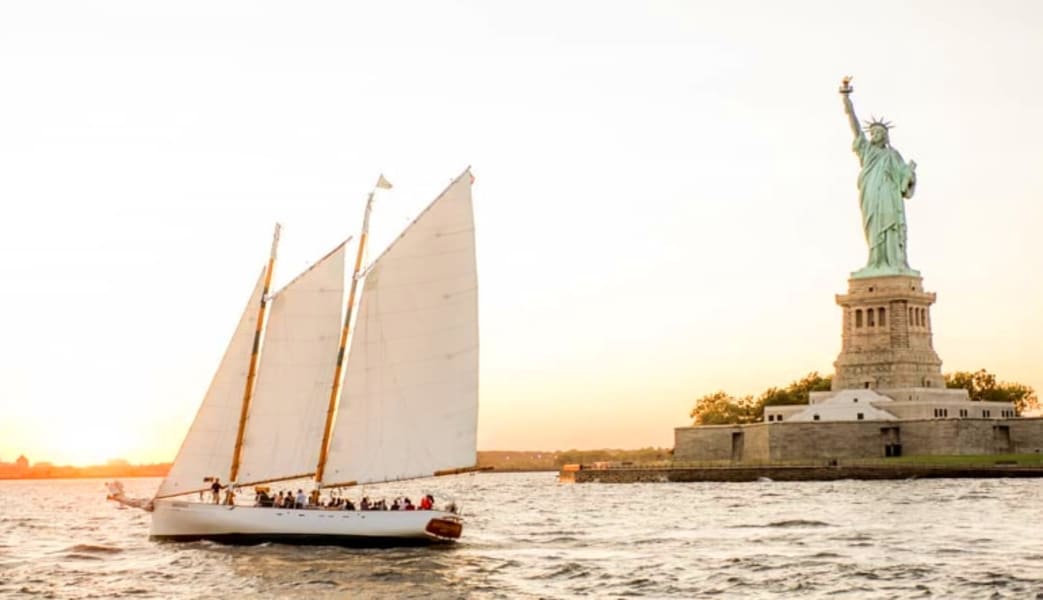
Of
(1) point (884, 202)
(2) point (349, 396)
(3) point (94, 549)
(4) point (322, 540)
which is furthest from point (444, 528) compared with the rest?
(1) point (884, 202)

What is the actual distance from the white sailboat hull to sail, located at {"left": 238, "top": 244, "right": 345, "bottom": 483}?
89.2 inches

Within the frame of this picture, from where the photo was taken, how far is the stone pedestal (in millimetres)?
144000

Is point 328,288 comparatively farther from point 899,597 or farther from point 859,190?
point 859,190

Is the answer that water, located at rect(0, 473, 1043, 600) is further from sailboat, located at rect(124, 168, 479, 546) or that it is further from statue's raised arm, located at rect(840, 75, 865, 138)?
statue's raised arm, located at rect(840, 75, 865, 138)

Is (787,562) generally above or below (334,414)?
below

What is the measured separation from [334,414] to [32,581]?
50.2 feet

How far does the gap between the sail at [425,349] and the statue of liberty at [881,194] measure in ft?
330

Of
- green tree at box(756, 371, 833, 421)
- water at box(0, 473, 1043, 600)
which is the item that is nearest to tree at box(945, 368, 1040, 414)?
green tree at box(756, 371, 833, 421)

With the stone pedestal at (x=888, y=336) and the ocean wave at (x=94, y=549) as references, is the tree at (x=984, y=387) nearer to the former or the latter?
the stone pedestal at (x=888, y=336)

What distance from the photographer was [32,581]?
163ft

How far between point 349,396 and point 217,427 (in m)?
6.40

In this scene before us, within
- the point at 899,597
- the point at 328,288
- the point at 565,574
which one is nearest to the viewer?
the point at 899,597

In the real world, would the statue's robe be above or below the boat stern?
above

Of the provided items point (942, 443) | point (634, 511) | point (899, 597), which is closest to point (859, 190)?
point (942, 443)
